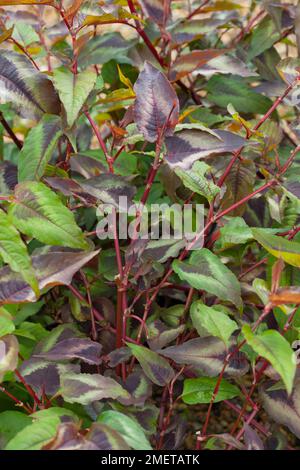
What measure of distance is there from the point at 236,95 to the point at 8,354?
0.82m

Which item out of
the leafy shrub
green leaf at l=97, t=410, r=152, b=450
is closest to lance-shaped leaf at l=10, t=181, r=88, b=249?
the leafy shrub

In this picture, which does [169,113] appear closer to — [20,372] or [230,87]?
[20,372]

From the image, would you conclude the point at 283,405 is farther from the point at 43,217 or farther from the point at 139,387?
the point at 43,217

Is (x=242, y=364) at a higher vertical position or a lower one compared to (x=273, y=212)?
lower

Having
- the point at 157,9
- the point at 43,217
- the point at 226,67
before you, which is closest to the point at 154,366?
the point at 43,217

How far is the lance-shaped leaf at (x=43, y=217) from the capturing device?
868 millimetres

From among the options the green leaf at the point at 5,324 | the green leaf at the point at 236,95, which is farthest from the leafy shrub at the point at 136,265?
the green leaf at the point at 236,95

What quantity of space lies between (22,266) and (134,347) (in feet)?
0.68

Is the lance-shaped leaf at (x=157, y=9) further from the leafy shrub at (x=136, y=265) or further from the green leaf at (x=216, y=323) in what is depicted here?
the green leaf at (x=216, y=323)

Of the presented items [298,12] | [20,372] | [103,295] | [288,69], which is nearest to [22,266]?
[20,372]

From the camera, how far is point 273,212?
3.62 feet

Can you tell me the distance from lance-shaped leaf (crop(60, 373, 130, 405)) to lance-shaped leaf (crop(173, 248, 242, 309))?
18cm

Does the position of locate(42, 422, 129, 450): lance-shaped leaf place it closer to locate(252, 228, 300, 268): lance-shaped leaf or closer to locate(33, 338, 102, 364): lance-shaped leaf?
locate(33, 338, 102, 364): lance-shaped leaf

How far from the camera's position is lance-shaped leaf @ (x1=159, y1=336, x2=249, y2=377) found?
0.92 m
